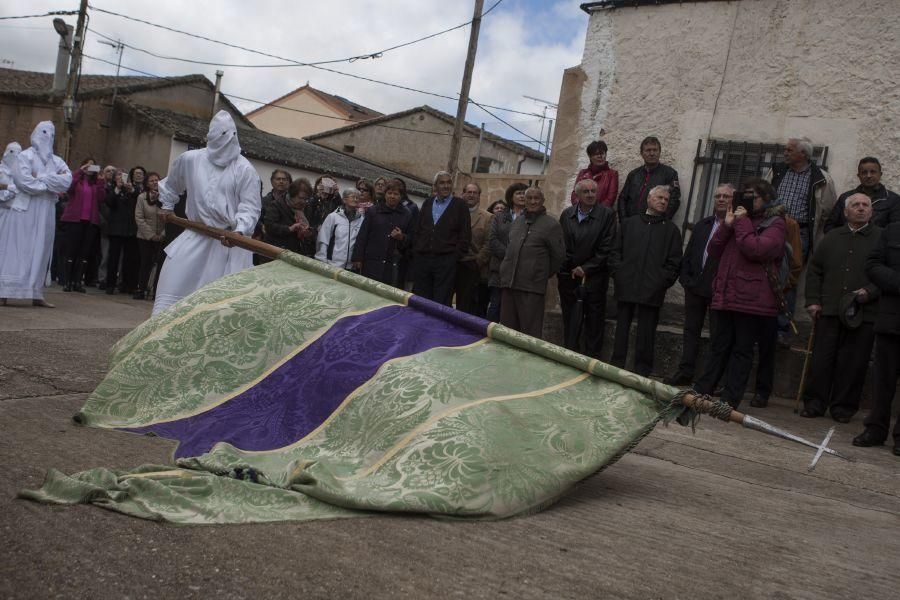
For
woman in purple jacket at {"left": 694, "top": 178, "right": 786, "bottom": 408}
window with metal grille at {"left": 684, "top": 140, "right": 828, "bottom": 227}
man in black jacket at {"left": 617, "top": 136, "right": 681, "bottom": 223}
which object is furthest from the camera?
window with metal grille at {"left": 684, "top": 140, "right": 828, "bottom": 227}

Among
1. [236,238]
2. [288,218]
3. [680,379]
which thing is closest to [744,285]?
[680,379]

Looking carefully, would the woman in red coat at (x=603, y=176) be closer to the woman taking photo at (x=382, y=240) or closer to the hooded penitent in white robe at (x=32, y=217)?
the woman taking photo at (x=382, y=240)

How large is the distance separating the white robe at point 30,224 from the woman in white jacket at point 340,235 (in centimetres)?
300

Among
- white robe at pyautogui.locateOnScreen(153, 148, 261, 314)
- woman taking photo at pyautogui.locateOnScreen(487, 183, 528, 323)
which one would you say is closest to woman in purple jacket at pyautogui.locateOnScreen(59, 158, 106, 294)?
woman taking photo at pyautogui.locateOnScreen(487, 183, 528, 323)

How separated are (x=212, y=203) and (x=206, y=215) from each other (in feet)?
0.37

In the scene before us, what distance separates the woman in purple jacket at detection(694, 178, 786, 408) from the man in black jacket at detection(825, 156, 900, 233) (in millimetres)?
1058

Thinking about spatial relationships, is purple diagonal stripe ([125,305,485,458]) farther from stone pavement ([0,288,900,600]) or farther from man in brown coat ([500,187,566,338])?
man in brown coat ([500,187,566,338])

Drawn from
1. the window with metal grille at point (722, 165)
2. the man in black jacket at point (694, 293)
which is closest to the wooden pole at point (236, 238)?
the man in black jacket at point (694, 293)

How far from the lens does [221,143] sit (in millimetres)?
6750

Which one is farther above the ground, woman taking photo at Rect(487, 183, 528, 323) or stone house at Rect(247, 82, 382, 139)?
stone house at Rect(247, 82, 382, 139)

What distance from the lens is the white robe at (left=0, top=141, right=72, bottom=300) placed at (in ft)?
32.2

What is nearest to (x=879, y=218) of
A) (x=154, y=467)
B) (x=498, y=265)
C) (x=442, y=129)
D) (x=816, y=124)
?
(x=816, y=124)

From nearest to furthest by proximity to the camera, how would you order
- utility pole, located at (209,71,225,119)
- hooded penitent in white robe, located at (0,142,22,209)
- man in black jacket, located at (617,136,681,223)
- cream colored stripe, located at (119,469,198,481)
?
cream colored stripe, located at (119,469,198,481) → man in black jacket, located at (617,136,681,223) → hooded penitent in white robe, located at (0,142,22,209) → utility pole, located at (209,71,225,119)

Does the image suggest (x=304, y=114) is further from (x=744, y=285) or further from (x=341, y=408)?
(x=341, y=408)
